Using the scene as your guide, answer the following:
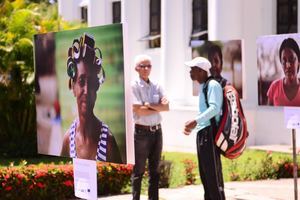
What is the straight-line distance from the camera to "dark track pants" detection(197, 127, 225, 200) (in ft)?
21.5

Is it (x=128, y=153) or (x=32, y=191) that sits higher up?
(x=128, y=153)

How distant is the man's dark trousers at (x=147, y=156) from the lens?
23.4ft

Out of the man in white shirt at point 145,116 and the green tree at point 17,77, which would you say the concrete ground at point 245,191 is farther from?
the green tree at point 17,77

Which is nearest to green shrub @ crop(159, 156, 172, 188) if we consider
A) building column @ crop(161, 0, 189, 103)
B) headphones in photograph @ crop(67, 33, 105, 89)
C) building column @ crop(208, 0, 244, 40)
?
headphones in photograph @ crop(67, 33, 105, 89)

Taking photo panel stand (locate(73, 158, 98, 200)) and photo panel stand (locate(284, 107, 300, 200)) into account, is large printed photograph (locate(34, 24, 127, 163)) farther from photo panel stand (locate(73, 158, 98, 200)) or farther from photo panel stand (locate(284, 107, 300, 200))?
photo panel stand (locate(284, 107, 300, 200))

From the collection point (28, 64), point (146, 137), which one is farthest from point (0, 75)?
point (146, 137)

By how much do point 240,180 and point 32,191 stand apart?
3.57 m

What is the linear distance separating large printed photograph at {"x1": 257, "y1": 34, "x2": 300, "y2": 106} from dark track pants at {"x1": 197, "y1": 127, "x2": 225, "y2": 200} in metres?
1.52

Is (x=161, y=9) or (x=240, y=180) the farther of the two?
(x=161, y=9)

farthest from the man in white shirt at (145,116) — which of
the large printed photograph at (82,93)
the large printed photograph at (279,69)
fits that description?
the large printed photograph at (82,93)

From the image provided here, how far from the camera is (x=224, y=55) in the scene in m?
9.38

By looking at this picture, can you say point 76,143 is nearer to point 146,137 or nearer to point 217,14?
point 146,137

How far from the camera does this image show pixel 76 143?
201 inches

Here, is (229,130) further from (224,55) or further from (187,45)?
(187,45)
